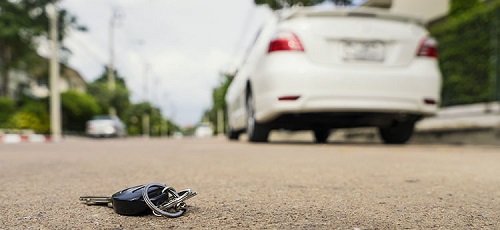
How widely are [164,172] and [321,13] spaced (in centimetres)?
314

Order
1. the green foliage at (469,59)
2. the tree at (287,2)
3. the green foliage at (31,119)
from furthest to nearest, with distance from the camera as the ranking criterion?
the green foliage at (31,119) → the tree at (287,2) → the green foliage at (469,59)

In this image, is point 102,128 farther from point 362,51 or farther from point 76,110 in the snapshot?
point 362,51

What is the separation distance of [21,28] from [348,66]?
27.8 m

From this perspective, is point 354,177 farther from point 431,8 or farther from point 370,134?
point 431,8

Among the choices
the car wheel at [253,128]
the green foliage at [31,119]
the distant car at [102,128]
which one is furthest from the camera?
the green foliage at [31,119]

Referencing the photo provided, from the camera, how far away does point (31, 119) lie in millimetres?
23297

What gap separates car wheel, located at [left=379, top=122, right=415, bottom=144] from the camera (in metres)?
6.04

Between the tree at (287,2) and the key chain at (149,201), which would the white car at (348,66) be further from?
the tree at (287,2)

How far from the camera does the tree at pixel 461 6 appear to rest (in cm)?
1271

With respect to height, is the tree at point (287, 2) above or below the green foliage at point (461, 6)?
above

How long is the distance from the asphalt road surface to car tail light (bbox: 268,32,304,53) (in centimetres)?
201

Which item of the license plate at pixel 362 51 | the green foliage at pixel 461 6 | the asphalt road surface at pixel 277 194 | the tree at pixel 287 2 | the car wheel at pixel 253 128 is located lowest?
the asphalt road surface at pixel 277 194

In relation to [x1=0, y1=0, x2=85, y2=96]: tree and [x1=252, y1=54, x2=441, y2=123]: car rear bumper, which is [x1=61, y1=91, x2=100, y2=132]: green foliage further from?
[x1=252, y1=54, x2=441, y2=123]: car rear bumper

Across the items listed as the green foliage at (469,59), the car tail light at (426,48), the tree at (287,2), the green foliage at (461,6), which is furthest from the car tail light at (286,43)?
the tree at (287,2)
